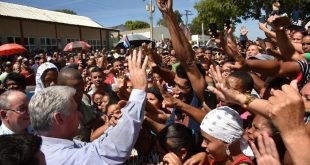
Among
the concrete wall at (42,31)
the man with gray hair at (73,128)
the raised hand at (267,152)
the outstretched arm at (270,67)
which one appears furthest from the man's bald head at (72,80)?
the concrete wall at (42,31)

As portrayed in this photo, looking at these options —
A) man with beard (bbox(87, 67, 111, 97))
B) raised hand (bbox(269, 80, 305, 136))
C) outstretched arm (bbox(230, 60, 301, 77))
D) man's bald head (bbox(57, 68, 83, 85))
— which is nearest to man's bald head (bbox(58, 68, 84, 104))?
man's bald head (bbox(57, 68, 83, 85))

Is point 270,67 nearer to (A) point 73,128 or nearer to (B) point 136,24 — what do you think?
(A) point 73,128

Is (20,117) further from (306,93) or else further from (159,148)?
(306,93)

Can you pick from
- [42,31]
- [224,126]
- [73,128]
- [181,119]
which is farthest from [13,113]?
[42,31]

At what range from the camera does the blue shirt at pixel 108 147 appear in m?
2.09

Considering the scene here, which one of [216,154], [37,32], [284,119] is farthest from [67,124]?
[37,32]

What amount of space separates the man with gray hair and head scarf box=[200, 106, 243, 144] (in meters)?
0.58

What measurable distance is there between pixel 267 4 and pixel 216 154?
21.8 metres

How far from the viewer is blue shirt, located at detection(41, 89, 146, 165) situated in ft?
6.87

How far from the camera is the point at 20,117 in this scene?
3.12 metres

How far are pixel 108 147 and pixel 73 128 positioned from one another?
324 mm

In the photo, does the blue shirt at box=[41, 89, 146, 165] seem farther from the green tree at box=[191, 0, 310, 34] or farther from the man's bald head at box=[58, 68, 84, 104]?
the green tree at box=[191, 0, 310, 34]

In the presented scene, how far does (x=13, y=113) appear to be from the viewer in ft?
10.2

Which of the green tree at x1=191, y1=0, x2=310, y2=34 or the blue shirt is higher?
the green tree at x1=191, y1=0, x2=310, y2=34
